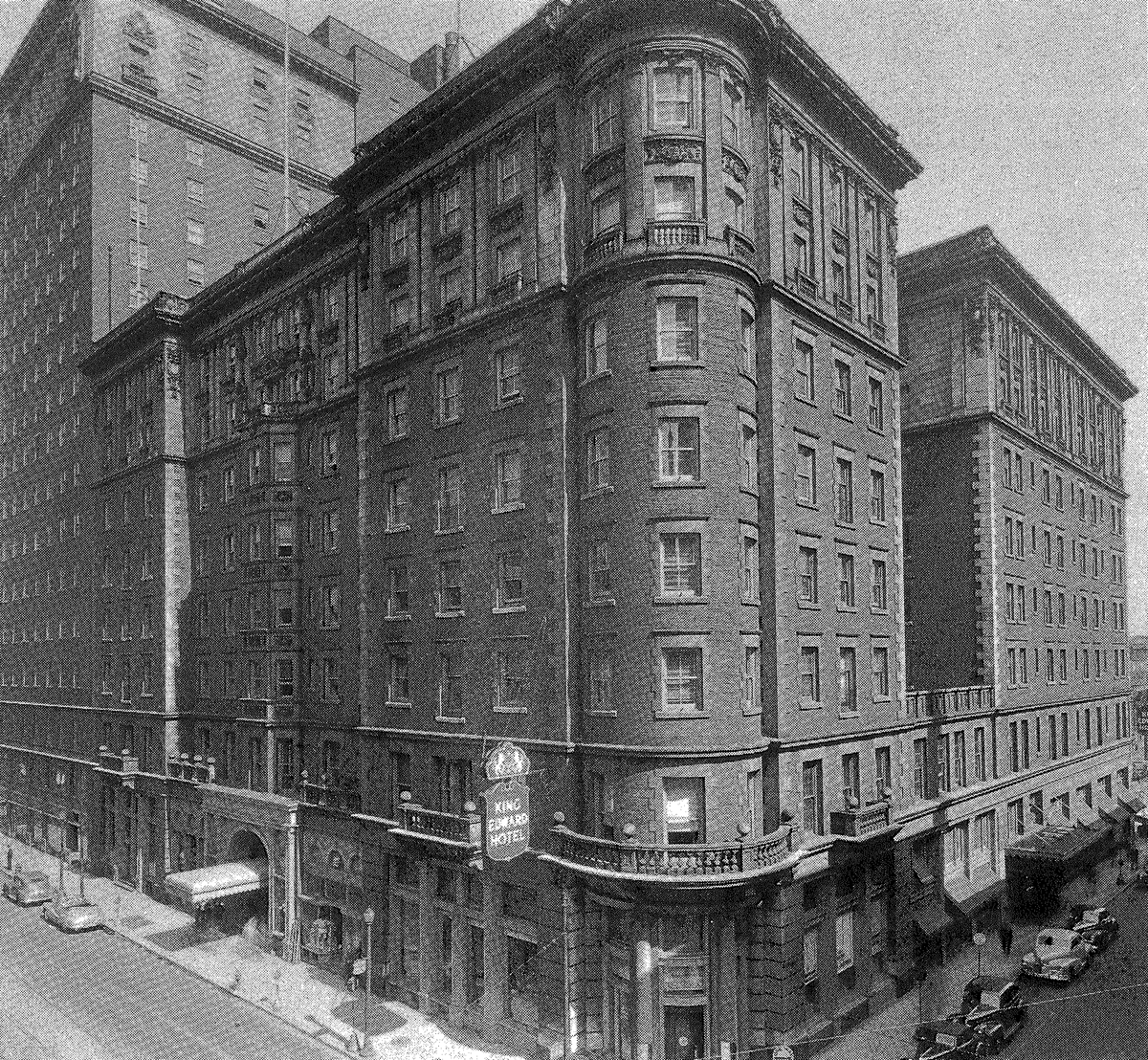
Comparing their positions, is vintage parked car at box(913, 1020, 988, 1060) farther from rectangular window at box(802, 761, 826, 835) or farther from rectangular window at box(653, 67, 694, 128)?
rectangular window at box(653, 67, 694, 128)

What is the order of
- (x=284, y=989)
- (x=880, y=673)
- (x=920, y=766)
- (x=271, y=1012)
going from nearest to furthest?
A: (x=271, y=1012) < (x=880, y=673) < (x=284, y=989) < (x=920, y=766)

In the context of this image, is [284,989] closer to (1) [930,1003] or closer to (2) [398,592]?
(2) [398,592]

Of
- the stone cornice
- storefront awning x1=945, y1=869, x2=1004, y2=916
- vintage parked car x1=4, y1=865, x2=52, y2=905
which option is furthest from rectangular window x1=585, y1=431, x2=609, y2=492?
vintage parked car x1=4, y1=865, x2=52, y2=905

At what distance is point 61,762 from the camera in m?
69.0

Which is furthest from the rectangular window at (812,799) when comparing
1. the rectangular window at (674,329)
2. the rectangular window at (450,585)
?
the rectangular window at (674,329)

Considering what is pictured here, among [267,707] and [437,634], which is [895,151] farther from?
[267,707]

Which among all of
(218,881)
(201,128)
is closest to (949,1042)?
(218,881)

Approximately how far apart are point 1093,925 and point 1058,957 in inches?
201

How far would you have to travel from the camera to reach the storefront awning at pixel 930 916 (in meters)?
40.1

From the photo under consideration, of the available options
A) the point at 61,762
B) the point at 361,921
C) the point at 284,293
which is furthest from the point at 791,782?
the point at 61,762

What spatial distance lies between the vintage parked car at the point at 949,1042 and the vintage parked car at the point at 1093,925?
13378mm

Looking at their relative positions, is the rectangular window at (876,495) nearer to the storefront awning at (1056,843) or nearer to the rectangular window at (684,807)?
the rectangular window at (684,807)

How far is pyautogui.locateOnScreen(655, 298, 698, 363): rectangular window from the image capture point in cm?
3234

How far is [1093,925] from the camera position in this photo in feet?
144
